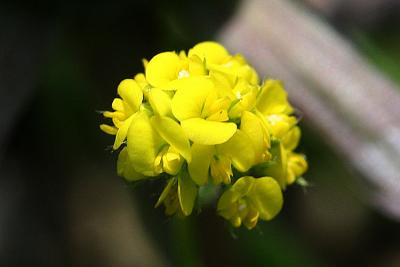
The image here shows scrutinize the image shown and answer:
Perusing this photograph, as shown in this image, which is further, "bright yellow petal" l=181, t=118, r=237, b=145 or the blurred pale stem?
the blurred pale stem

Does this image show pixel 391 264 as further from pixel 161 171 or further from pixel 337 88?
pixel 161 171

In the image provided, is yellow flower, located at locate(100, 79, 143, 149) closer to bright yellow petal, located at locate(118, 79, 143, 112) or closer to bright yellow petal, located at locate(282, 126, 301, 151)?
bright yellow petal, located at locate(118, 79, 143, 112)

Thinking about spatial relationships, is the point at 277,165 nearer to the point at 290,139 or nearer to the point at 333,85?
the point at 290,139

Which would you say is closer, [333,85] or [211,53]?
[211,53]

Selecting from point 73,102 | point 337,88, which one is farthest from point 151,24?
point 337,88

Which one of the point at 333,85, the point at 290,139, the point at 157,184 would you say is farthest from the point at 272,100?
the point at 157,184

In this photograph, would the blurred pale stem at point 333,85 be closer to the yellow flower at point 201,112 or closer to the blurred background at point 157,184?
the blurred background at point 157,184

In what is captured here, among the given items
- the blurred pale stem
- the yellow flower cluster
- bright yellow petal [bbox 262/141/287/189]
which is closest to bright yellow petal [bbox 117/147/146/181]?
the yellow flower cluster
